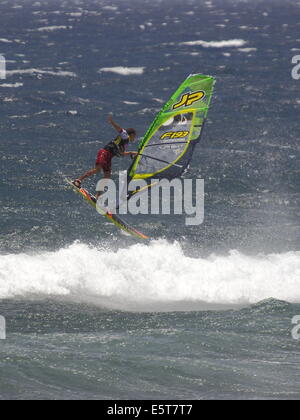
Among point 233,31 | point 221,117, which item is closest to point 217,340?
point 221,117

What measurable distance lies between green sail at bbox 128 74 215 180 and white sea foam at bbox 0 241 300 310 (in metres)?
3.39

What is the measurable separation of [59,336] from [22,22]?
65.4 metres

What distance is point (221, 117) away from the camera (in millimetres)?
36594

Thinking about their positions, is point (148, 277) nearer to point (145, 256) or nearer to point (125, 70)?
point (145, 256)

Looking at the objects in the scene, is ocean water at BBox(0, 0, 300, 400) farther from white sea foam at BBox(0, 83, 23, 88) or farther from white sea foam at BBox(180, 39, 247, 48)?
white sea foam at BBox(180, 39, 247, 48)

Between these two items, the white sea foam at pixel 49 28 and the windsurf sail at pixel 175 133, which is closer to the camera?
the windsurf sail at pixel 175 133

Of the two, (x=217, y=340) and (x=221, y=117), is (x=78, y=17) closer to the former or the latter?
(x=221, y=117)

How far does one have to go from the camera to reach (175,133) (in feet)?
57.1

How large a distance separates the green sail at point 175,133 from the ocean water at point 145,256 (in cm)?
325

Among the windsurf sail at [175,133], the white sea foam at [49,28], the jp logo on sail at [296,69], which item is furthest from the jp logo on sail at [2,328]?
the white sea foam at [49,28]

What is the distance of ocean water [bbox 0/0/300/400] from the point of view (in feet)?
48.4

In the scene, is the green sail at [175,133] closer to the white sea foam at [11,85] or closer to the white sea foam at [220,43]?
the white sea foam at [11,85]

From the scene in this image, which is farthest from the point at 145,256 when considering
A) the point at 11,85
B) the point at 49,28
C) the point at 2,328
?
the point at 49,28

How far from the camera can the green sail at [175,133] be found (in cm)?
1694
